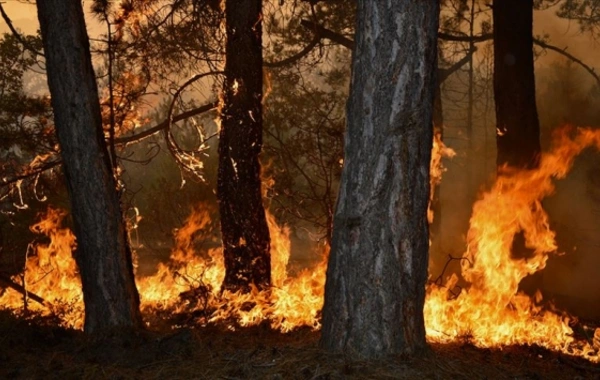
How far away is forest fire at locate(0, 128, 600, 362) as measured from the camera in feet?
24.8

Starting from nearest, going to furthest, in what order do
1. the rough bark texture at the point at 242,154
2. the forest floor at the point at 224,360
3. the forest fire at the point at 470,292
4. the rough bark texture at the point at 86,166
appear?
the forest floor at the point at 224,360 < the rough bark texture at the point at 86,166 < the forest fire at the point at 470,292 < the rough bark texture at the point at 242,154

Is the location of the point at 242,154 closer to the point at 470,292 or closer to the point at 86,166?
the point at 86,166

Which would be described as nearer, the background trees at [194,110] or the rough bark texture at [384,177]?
the rough bark texture at [384,177]

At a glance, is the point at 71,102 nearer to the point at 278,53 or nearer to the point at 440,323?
the point at 440,323

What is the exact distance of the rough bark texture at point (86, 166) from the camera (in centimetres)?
616

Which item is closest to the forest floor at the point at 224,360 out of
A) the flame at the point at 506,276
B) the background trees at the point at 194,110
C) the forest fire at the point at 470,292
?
the flame at the point at 506,276

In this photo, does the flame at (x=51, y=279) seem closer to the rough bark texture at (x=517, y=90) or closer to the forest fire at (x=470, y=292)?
the forest fire at (x=470, y=292)

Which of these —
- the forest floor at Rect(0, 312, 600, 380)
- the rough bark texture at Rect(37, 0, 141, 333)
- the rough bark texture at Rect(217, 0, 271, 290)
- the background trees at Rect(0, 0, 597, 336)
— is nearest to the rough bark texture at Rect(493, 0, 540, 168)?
the background trees at Rect(0, 0, 597, 336)

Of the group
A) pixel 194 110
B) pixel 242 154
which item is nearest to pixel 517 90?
pixel 242 154

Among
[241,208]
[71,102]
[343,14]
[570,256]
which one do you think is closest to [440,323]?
[241,208]

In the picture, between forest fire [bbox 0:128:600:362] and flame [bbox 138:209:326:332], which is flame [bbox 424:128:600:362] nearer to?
forest fire [bbox 0:128:600:362]

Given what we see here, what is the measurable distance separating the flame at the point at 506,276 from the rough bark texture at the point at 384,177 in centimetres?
207

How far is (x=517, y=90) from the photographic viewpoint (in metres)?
9.30

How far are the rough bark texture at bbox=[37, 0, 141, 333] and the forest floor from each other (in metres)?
0.38
